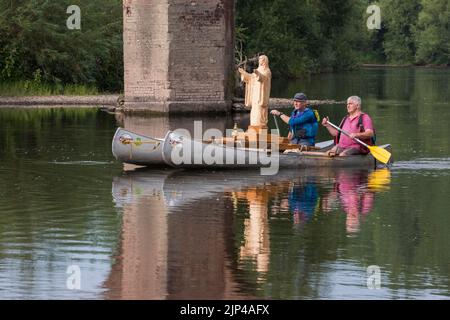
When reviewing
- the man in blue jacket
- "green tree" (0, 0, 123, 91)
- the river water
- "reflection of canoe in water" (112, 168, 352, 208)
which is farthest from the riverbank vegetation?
"reflection of canoe in water" (112, 168, 352, 208)

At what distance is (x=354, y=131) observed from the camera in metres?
24.2

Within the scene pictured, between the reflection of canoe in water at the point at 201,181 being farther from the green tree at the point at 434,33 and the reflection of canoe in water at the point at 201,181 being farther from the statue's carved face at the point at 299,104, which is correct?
the green tree at the point at 434,33

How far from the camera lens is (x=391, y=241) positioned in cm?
1680

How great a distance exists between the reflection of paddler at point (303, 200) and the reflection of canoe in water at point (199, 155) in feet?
4.84

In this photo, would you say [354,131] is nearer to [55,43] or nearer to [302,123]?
[302,123]

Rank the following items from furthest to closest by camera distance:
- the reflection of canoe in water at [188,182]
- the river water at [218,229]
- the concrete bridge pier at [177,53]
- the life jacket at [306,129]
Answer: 1. the concrete bridge pier at [177,53]
2. the life jacket at [306,129]
3. the reflection of canoe in water at [188,182]
4. the river water at [218,229]

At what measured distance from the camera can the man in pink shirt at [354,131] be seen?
2392cm

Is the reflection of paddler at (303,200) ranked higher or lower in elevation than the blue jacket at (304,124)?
lower

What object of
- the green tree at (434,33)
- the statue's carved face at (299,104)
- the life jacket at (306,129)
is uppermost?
the statue's carved face at (299,104)

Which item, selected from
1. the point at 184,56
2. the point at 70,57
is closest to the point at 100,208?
the point at 184,56

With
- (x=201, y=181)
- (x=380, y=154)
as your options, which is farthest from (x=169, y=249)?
(x=380, y=154)

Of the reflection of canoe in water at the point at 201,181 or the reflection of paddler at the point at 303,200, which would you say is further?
the reflection of canoe in water at the point at 201,181

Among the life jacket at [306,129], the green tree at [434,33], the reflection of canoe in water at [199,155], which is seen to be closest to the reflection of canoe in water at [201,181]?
the reflection of canoe in water at [199,155]
